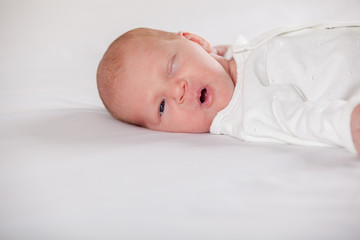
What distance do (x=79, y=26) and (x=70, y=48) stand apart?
0.13m

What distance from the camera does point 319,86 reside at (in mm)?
1085

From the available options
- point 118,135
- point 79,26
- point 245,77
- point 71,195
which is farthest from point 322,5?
point 71,195

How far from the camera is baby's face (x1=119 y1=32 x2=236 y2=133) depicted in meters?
1.20

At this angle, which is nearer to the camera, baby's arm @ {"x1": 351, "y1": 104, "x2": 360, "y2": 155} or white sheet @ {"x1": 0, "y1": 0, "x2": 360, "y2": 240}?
white sheet @ {"x1": 0, "y1": 0, "x2": 360, "y2": 240}

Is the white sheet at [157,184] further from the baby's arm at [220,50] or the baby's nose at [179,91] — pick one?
the baby's arm at [220,50]

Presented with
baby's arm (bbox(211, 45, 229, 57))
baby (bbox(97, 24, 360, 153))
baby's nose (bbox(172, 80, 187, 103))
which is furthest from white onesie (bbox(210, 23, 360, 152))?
baby's arm (bbox(211, 45, 229, 57))

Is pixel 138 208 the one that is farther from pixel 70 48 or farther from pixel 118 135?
pixel 70 48

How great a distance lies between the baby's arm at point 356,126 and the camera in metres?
0.81

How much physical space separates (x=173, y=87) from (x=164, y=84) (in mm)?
39

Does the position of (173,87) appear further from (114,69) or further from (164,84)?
(114,69)

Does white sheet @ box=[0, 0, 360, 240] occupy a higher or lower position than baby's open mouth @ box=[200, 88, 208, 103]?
lower

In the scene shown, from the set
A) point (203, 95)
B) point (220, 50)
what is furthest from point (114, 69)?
point (220, 50)

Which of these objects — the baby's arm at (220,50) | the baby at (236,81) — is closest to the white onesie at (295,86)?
the baby at (236,81)

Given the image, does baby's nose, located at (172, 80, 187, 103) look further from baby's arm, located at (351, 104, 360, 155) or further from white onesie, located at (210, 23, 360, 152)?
baby's arm, located at (351, 104, 360, 155)
